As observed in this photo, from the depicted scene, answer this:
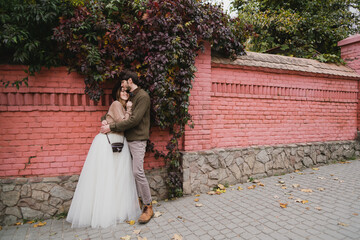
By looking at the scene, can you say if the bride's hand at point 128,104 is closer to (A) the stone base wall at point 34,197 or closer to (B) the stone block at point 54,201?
(A) the stone base wall at point 34,197

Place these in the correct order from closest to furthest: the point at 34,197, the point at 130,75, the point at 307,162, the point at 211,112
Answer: the point at 130,75, the point at 34,197, the point at 211,112, the point at 307,162

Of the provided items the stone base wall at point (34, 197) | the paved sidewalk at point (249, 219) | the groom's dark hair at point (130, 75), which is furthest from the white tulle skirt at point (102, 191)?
the groom's dark hair at point (130, 75)

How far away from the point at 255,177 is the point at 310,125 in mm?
2334

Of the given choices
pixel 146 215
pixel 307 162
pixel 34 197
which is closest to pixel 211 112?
pixel 146 215

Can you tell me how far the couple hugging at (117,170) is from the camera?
335 centimetres

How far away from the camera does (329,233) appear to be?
293 centimetres

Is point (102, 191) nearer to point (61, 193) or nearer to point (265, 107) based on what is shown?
point (61, 193)

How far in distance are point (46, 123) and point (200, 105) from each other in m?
2.75

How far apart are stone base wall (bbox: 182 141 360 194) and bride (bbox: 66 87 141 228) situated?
125 cm

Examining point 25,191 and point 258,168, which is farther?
point 258,168

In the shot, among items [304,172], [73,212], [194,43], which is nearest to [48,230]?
[73,212]

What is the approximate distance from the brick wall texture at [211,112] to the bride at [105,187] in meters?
0.57

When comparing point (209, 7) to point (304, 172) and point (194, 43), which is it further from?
point (304, 172)

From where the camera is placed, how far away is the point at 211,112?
4.76 m
